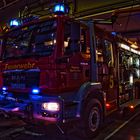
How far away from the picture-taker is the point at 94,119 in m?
6.92

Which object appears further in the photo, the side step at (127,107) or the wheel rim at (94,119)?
the side step at (127,107)

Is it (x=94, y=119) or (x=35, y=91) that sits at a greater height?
(x=35, y=91)

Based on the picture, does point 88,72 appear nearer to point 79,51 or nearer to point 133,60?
point 79,51

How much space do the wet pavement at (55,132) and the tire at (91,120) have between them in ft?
0.59

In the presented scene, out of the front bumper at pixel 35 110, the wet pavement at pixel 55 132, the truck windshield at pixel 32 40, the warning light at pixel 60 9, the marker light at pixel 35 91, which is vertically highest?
the warning light at pixel 60 9

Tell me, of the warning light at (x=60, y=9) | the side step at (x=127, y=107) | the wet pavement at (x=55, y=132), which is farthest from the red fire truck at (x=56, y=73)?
the side step at (x=127, y=107)

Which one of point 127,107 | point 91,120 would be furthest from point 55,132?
A: point 127,107

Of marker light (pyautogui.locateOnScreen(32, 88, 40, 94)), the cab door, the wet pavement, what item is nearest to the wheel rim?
the wet pavement

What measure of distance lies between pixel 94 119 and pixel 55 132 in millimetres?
981

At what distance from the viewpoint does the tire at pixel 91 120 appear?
645 centimetres

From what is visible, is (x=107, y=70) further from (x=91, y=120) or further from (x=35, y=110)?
(x=35, y=110)

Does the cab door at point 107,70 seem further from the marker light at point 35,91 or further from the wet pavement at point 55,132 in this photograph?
the marker light at point 35,91

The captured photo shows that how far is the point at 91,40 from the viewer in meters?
6.91

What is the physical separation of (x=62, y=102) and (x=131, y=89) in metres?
4.75
